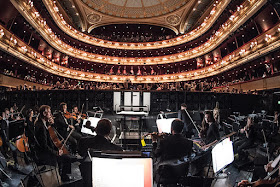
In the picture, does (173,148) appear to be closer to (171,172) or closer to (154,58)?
(171,172)

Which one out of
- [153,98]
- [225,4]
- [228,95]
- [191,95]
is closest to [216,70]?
[225,4]

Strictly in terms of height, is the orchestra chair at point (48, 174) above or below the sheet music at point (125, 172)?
below

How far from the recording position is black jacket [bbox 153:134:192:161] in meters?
3.15

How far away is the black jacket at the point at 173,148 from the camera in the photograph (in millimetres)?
3146

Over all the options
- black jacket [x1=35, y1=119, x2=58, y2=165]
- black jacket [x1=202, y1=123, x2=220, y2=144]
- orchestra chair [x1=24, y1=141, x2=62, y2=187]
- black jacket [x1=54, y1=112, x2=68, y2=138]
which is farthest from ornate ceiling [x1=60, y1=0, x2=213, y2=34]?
orchestra chair [x1=24, y1=141, x2=62, y2=187]

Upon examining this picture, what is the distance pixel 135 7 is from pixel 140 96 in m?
28.1

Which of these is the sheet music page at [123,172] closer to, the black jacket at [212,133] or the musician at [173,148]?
the musician at [173,148]

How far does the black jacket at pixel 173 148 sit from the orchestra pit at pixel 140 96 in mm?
19

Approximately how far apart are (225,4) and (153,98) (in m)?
17.1

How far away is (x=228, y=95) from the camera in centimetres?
1163

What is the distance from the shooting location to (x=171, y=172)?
2.85 metres

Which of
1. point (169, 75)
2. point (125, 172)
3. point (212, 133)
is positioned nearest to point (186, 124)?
point (212, 133)

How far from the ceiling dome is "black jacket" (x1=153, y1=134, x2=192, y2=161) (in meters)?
32.8

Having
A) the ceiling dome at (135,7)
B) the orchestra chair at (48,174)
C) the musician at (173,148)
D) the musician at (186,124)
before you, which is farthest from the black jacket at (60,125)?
the ceiling dome at (135,7)
